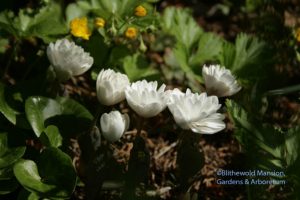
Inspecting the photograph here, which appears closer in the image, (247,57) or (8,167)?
(8,167)

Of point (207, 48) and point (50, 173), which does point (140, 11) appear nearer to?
point (207, 48)

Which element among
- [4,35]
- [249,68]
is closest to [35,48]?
[4,35]

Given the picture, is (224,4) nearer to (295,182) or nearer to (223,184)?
(223,184)

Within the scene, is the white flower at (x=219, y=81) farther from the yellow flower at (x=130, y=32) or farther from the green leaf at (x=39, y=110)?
the green leaf at (x=39, y=110)

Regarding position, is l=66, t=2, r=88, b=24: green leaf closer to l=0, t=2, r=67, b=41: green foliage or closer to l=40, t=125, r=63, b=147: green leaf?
l=0, t=2, r=67, b=41: green foliage

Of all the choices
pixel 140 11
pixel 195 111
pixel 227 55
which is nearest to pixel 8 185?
pixel 195 111

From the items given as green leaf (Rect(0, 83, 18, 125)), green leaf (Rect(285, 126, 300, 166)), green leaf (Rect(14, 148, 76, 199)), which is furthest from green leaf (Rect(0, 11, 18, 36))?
green leaf (Rect(285, 126, 300, 166))
